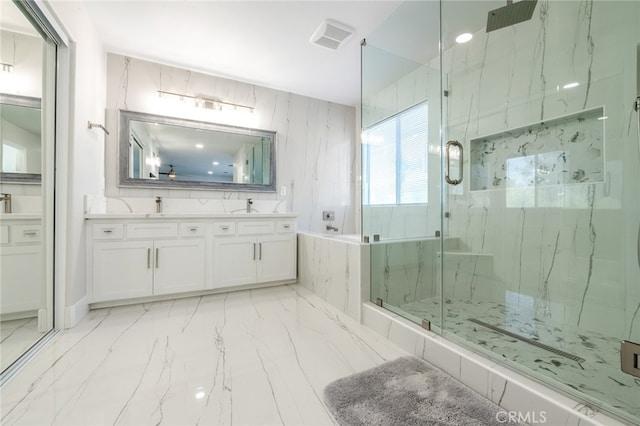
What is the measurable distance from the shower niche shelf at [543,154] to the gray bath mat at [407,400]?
5.52ft

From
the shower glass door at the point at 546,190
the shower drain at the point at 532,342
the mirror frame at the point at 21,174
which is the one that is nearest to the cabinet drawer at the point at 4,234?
the mirror frame at the point at 21,174

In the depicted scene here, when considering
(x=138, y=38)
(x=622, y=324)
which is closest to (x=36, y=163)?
(x=138, y=38)

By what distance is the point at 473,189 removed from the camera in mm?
2459

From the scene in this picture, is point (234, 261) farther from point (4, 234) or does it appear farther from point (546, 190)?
point (546, 190)

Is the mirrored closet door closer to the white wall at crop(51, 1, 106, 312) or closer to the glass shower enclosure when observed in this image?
the white wall at crop(51, 1, 106, 312)

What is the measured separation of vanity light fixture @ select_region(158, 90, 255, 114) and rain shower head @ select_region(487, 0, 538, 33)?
8.39ft

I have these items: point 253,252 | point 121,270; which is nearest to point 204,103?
point 253,252

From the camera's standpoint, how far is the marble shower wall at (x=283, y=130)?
8.62ft

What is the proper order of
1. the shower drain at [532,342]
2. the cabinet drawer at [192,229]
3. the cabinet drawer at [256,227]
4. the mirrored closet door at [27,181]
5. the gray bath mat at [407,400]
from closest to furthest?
the gray bath mat at [407,400], the shower drain at [532,342], the mirrored closet door at [27,181], the cabinet drawer at [192,229], the cabinet drawer at [256,227]

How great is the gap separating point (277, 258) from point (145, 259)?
3.96 feet

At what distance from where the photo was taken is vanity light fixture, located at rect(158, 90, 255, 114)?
281 centimetres

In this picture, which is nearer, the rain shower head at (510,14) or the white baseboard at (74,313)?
the white baseboard at (74,313)

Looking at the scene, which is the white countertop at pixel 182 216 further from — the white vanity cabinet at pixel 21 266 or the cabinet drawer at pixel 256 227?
the white vanity cabinet at pixel 21 266

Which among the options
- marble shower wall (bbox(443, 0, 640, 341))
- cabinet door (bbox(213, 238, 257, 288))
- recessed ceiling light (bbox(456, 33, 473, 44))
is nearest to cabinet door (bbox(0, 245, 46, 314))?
cabinet door (bbox(213, 238, 257, 288))
